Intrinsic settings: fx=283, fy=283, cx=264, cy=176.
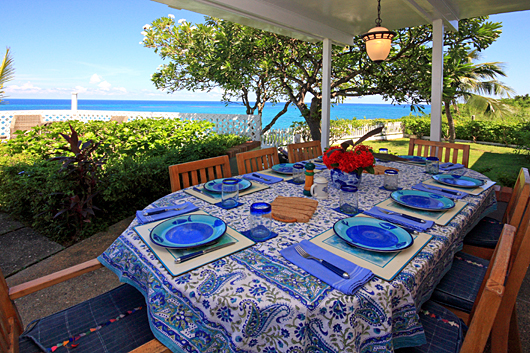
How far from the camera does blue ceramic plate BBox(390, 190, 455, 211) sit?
4.56ft

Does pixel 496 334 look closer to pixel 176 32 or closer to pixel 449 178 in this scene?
pixel 449 178

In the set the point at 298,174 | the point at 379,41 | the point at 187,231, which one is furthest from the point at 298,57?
the point at 187,231

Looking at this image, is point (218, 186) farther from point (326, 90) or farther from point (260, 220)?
point (326, 90)

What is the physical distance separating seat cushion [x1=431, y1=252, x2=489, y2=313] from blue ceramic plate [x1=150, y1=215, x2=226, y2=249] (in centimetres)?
105

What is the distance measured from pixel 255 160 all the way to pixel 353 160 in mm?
1080

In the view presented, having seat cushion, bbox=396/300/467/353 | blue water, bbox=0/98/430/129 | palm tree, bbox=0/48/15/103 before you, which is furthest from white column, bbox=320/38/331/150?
blue water, bbox=0/98/430/129

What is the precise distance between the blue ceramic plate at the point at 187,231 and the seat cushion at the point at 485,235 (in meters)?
1.64

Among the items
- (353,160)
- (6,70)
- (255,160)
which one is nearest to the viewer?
(353,160)

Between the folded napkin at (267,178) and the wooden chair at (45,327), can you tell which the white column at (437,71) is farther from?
the wooden chair at (45,327)

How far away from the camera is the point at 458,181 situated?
1900 mm

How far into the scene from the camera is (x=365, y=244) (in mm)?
1008

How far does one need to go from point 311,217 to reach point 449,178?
1.25 meters

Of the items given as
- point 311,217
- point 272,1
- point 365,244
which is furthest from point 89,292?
point 272,1

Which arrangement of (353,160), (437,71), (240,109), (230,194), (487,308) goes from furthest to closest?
(240,109), (437,71), (353,160), (230,194), (487,308)
